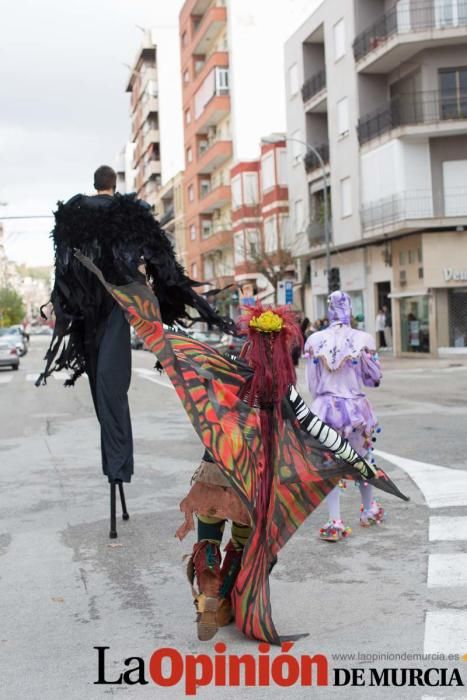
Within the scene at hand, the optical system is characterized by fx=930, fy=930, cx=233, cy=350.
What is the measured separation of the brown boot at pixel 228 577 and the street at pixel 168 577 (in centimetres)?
11

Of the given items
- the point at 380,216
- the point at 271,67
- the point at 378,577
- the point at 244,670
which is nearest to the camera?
the point at 244,670

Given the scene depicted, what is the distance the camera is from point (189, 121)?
6881cm

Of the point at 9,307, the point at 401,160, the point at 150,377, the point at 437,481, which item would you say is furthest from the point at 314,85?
the point at 9,307

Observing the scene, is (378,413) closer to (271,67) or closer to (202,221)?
(271,67)

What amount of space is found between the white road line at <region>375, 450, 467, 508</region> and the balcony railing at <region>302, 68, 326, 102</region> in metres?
35.1

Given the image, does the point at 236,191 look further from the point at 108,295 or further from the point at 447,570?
the point at 447,570

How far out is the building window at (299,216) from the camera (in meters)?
45.4

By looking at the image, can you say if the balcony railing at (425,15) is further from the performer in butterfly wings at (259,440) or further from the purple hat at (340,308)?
the performer in butterfly wings at (259,440)

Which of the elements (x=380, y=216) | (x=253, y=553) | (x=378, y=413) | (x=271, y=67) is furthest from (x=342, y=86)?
(x=253, y=553)

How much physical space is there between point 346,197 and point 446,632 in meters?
35.9

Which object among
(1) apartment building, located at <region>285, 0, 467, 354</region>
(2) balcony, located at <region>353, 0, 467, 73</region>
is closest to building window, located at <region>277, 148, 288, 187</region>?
(1) apartment building, located at <region>285, 0, 467, 354</region>

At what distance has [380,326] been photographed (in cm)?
3672

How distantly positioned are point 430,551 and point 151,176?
285ft

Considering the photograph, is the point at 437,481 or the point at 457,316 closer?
the point at 437,481
